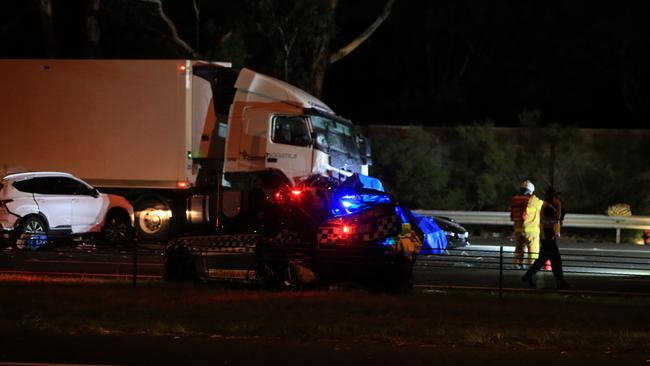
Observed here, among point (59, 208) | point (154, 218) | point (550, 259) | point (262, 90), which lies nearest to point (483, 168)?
point (262, 90)

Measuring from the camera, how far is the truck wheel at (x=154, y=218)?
19344mm

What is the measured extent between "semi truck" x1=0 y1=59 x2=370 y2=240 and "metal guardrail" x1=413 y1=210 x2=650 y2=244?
3.71 meters

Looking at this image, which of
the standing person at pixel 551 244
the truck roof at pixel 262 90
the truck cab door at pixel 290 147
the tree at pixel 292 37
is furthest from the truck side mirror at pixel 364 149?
the tree at pixel 292 37

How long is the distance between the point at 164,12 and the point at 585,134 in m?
14.9

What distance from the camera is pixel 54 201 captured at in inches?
691

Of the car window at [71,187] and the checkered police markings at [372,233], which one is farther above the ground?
the car window at [71,187]

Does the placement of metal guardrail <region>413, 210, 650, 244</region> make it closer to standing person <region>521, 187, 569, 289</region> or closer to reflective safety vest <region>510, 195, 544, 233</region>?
reflective safety vest <region>510, 195, 544, 233</region>

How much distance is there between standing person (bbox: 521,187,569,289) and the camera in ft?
42.1

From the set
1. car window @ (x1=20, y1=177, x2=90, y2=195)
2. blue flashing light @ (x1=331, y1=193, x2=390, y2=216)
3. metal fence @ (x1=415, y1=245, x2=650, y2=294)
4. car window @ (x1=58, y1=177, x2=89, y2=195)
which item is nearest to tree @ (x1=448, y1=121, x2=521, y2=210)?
metal fence @ (x1=415, y1=245, x2=650, y2=294)

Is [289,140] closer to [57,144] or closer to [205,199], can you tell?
[205,199]

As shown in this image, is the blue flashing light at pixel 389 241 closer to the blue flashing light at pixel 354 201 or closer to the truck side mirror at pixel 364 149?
the blue flashing light at pixel 354 201

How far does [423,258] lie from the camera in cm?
1511

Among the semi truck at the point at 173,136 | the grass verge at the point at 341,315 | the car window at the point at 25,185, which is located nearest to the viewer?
the grass verge at the point at 341,315

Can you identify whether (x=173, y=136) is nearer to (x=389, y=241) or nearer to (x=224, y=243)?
(x=224, y=243)
